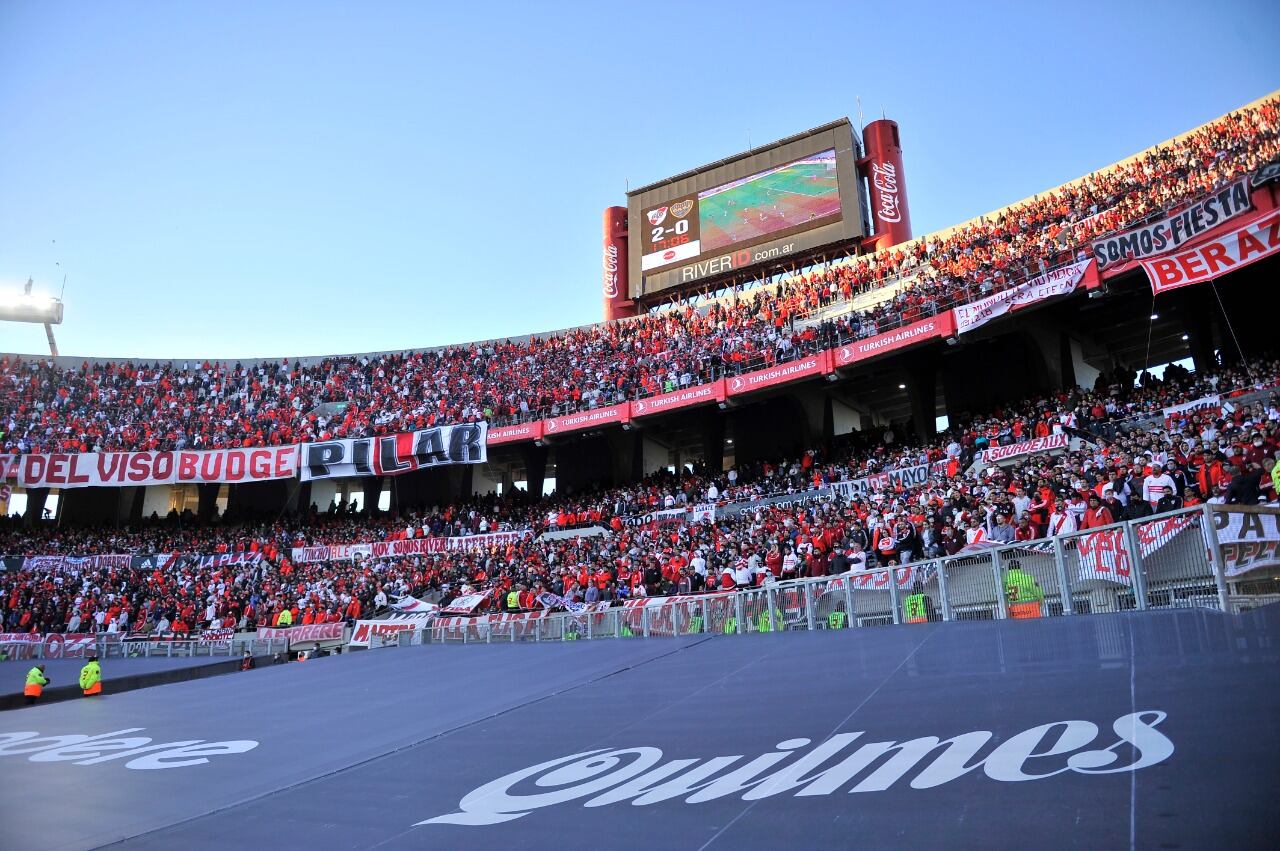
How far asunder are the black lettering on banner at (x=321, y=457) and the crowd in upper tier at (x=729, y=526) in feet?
10.6

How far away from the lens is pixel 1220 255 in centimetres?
1819

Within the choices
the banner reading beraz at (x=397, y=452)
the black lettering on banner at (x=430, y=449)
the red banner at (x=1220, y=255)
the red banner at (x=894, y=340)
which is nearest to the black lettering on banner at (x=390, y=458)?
the banner reading beraz at (x=397, y=452)

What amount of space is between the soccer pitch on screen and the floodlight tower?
4074 centimetres

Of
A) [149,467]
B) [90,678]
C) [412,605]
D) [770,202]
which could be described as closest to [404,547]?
[412,605]

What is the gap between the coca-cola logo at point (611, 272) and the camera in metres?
45.6

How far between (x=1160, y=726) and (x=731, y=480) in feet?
86.1

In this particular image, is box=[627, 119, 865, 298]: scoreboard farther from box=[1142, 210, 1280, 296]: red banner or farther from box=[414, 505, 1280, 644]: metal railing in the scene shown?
box=[414, 505, 1280, 644]: metal railing

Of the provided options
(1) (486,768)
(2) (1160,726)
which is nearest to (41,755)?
(1) (486,768)

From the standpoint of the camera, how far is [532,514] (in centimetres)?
3569

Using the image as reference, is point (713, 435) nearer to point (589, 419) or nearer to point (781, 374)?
point (589, 419)

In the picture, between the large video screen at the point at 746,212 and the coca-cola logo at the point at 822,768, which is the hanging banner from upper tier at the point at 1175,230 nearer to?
the coca-cola logo at the point at 822,768

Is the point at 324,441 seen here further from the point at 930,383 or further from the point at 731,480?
the point at 930,383

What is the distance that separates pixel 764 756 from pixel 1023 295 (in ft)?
66.4

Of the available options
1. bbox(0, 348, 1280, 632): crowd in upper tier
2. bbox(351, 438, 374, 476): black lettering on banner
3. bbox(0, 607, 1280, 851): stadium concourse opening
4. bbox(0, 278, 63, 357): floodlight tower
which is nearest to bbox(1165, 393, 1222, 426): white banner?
bbox(0, 348, 1280, 632): crowd in upper tier
